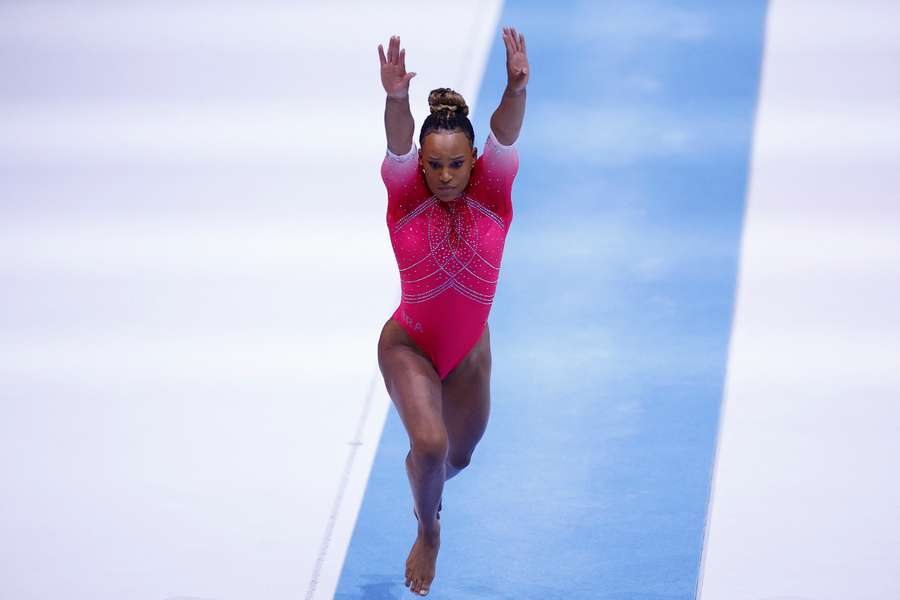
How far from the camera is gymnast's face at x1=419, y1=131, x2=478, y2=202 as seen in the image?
4098 millimetres

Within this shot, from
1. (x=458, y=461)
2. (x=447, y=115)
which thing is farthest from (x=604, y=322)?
(x=447, y=115)

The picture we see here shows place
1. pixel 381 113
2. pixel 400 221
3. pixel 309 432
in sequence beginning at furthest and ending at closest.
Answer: pixel 381 113 → pixel 309 432 → pixel 400 221

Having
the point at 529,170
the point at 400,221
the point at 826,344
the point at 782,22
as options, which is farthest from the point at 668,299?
the point at 782,22

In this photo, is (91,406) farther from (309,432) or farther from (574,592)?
(574,592)

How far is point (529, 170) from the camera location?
23.5 feet

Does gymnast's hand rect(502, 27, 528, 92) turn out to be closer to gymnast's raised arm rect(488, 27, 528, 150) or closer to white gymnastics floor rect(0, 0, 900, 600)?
gymnast's raised arm rect(488, 27, 528, 150)

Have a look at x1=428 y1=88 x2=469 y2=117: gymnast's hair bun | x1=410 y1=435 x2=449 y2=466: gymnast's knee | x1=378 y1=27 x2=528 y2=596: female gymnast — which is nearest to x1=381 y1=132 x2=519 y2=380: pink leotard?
x1=378 y1=27 x2=528 y2=596: female gymnast

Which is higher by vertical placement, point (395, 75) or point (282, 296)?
point (395, 75)

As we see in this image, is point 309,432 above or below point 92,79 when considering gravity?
below

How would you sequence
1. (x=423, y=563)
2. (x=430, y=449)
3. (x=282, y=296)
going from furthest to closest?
(x=282, y=296), (x=423, y=563), (x=430, y=449)

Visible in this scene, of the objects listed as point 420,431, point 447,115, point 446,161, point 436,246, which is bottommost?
point 420,431

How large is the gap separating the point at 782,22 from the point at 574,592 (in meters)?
4.93

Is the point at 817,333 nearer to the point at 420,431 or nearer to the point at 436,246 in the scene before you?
the point at 436,246

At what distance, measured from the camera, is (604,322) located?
19.9 feet
